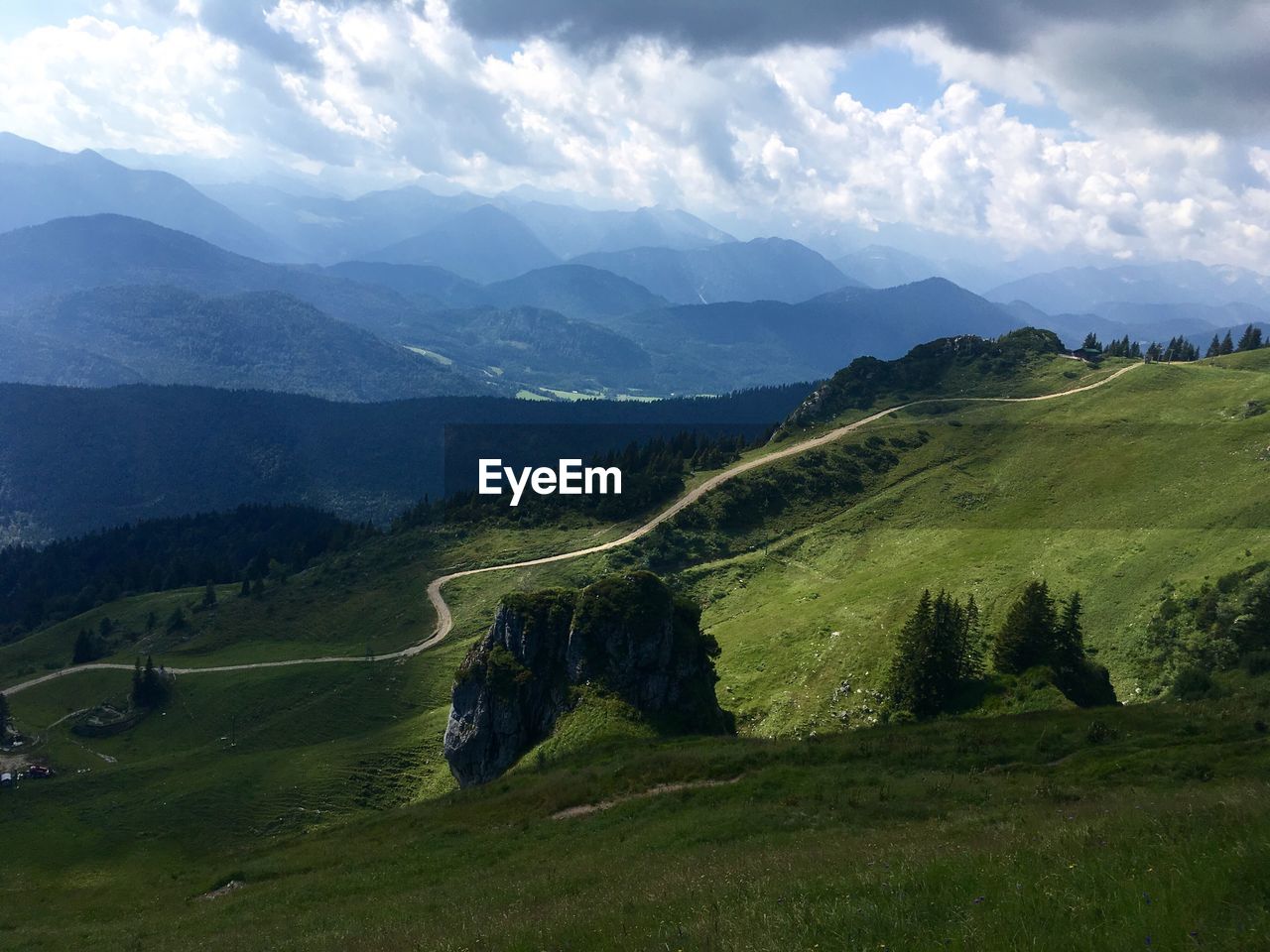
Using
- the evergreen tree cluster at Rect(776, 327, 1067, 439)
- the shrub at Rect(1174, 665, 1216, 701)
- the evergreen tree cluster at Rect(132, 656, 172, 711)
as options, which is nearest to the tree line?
the shrub at Rect(1174, 665, 1216, 701)

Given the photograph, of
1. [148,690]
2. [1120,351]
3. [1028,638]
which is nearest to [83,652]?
[148,690]

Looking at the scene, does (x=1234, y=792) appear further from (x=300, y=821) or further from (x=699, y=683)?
(x=300, y=821)

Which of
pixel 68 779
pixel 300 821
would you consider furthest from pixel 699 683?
pixel 68 779

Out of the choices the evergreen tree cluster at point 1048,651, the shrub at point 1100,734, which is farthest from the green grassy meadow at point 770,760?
the evergreen tree cluster at point 1048,651

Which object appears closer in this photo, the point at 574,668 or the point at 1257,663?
the point at 1257,663

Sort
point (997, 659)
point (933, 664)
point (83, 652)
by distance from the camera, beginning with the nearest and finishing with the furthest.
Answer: point (933, 664) → point (997, 659) → point (83, 652)

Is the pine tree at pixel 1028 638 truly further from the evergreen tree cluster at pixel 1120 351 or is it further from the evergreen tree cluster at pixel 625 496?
the evergreen tree cluster at pixel 1120 351

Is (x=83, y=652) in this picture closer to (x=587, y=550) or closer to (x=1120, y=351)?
(x=587, y=550)
